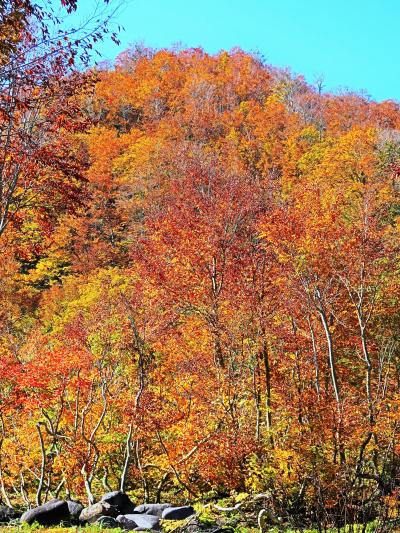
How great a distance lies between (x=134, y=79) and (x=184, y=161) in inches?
1163

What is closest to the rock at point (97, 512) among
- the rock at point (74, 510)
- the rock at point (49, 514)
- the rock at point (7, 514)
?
the rock at point (74, 510)

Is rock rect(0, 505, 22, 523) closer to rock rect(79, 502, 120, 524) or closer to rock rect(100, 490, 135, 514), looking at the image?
rock rect(79, 502, 120, 524)

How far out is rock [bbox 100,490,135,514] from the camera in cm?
1030

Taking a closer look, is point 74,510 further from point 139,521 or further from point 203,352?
point 203,352

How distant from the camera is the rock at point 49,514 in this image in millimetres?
8945

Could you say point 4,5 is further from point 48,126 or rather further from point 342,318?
point 342,318

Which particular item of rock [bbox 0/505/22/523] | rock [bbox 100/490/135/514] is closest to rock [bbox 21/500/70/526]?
rock [bbox 0/505/22/523]

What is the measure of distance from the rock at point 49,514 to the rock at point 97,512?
295mm

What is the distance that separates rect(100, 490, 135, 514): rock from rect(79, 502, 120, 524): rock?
1.80 ft

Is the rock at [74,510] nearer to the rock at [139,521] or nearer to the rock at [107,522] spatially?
the rock at [107,522]

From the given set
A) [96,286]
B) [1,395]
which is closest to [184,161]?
[96,286]

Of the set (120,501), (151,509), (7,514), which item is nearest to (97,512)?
(120,501)

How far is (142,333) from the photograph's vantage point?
12.8 meters

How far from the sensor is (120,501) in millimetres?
10422
